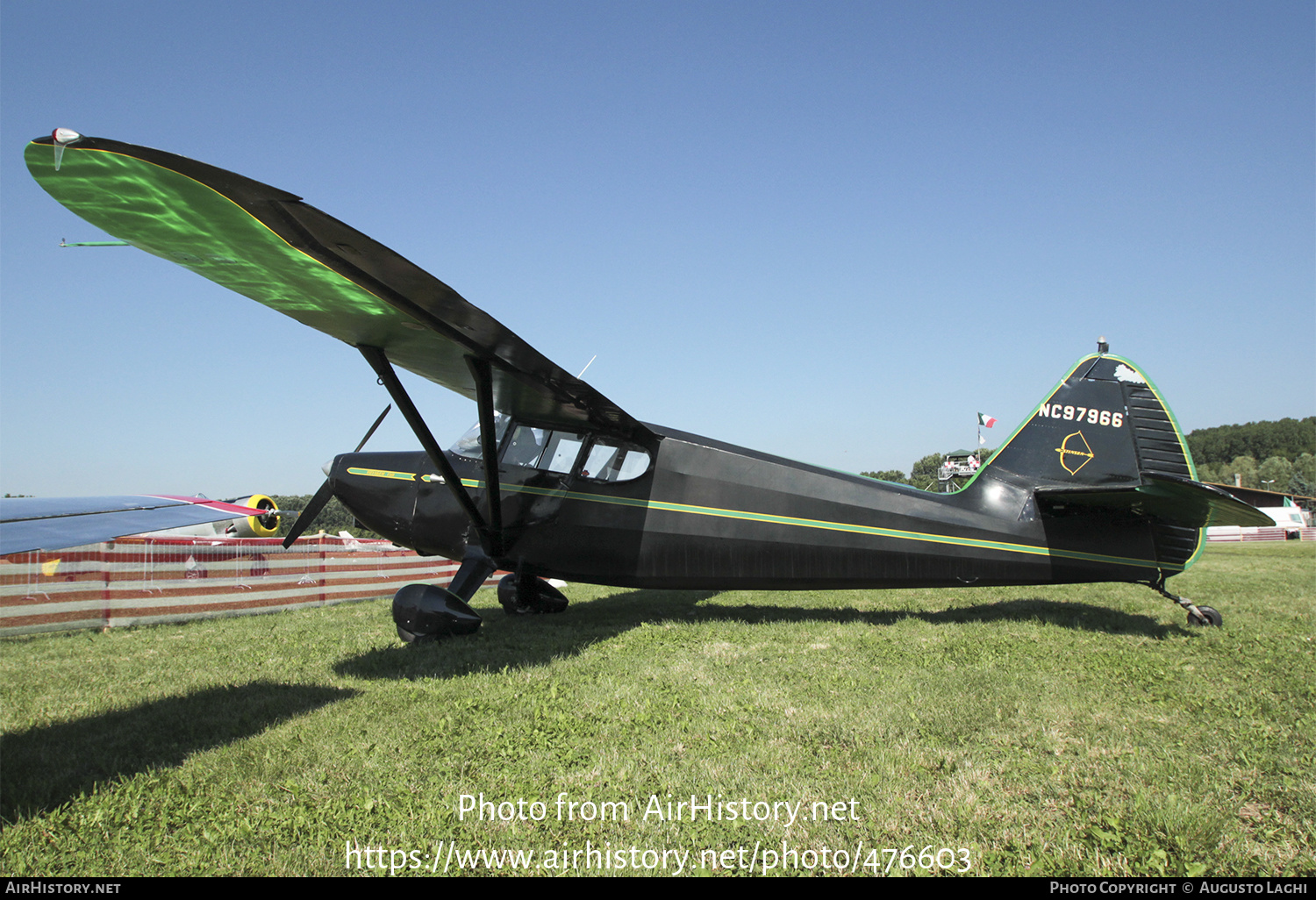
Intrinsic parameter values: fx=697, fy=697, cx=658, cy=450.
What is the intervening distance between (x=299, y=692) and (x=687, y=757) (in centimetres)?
287

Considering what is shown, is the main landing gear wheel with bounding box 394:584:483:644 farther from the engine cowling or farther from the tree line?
the tree line

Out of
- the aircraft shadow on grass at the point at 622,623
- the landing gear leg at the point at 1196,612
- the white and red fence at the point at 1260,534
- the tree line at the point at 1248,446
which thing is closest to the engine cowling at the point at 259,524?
the aircraft shadow on grass at the point at 622,623

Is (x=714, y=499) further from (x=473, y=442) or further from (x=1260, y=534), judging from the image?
(x=1260, y=534)

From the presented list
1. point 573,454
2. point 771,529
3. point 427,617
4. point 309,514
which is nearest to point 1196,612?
point 771,529

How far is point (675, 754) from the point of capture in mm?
3521

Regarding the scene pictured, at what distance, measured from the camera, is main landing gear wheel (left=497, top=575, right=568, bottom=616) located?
8766 mm

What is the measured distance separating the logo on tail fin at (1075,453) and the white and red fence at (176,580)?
31.0 ft

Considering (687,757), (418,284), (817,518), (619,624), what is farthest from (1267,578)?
(418,284)

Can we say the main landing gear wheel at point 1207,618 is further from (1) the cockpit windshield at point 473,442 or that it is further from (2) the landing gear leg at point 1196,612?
(1) the cockpit windshield at point 473,442

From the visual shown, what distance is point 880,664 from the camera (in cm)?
536

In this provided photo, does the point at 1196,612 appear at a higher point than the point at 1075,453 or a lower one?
lower

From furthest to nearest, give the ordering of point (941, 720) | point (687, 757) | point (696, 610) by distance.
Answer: point (696, 610), point (941, 720), point (687, 757)

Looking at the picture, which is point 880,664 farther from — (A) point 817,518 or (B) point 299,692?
(B) point 299,692

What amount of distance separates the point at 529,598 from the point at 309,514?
2.74 metres
